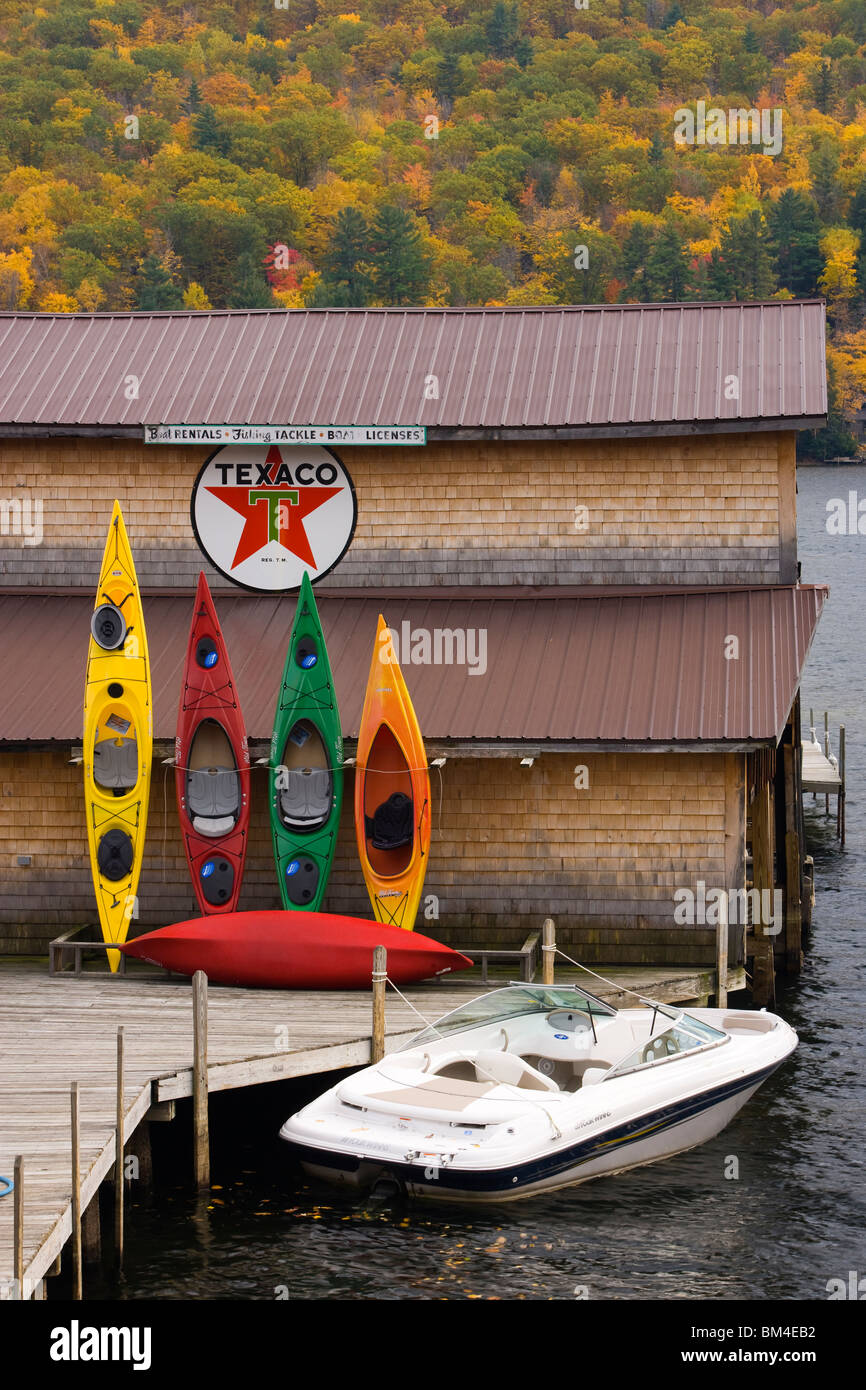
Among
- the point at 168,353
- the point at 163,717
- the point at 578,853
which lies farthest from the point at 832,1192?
the point at 168,353

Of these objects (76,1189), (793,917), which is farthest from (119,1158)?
(793,917)

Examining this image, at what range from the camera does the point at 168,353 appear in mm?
22125

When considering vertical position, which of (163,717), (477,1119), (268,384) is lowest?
(477,1119)

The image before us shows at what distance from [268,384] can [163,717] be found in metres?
4.44

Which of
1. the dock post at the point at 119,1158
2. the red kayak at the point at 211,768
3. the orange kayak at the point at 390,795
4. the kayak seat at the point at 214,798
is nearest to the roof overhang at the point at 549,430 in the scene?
the orange kayak at the point at 390,795

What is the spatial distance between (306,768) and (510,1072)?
442 cm

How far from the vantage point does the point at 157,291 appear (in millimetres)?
105875

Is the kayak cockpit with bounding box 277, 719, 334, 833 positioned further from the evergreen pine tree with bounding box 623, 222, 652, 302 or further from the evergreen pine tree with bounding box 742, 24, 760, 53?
the evergreen pine tree with bounding box 742, 24, 760, 53

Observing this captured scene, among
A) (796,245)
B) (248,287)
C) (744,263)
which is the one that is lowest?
(248,287)

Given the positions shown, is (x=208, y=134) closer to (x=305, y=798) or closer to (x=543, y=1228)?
(x=305, y=798)

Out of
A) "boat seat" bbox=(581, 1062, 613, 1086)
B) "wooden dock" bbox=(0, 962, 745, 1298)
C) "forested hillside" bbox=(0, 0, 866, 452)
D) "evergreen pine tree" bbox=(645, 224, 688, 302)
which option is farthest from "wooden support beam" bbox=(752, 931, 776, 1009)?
"evergreen pine tree" bbox=(645, 224, 688, 302)

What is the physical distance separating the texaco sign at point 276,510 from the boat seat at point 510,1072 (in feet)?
22.9

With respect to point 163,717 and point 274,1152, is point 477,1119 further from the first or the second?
point 163,717
